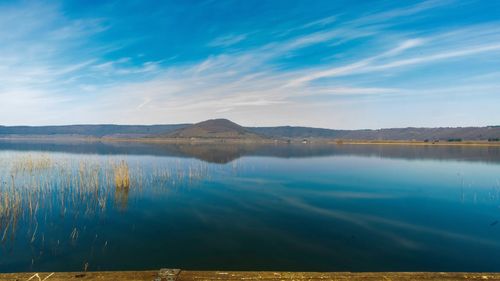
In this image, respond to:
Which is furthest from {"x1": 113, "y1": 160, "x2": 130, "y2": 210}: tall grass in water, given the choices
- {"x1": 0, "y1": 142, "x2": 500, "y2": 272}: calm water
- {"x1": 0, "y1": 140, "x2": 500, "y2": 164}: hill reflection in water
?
{"x1": 0, "y1": 140, "x2": 500, "y2": 164}: hill reflection in water

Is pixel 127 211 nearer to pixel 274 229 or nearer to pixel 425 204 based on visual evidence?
pixel 274 229

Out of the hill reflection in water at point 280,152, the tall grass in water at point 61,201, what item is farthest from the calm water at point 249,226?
the hill reflection in water at point 280,152

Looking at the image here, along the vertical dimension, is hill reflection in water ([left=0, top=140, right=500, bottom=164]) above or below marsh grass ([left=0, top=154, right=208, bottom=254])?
above

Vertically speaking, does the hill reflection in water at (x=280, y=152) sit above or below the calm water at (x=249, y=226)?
above

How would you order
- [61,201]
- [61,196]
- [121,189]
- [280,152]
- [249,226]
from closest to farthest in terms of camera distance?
[249,226] → [61,201] → [61,196] → [121,189] → [280,152]

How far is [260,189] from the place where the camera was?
2312 centimetres

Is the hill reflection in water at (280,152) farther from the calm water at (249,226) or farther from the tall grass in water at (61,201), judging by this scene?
the calm water at (249,226)

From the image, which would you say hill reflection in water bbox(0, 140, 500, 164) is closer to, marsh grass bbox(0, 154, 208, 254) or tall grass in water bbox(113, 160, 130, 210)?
marsh grass bbox(0, 154, 208, 254)

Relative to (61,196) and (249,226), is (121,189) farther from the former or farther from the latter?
(249,226)

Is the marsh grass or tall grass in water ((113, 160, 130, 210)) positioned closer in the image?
the marsh grass

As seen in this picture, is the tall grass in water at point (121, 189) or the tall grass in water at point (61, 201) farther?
the tall grass in water at point (121, 189)

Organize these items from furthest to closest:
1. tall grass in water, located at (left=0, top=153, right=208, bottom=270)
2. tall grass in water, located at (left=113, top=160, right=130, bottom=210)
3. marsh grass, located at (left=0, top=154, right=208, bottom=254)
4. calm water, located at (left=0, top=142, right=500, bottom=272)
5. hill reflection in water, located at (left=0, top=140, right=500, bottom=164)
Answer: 1. hill reflection in water, located at (left=0, top=140, right=500, bottom=164)
2. tall grass in water, located at (left=113, top=160, right=130, bottom=210)
3. marsh grass, located at (left=0, top=154, right=208, bottom=254)
4. tall grass in water, located at (left=0, top=153, right=208, bottom=270)
5. calm water, located at (left=0, top=142, right=500, bottom=272)

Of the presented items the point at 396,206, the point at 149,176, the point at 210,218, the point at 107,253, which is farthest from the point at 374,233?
the point at 149,176

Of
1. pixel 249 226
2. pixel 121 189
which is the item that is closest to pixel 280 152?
pixel 121 189
